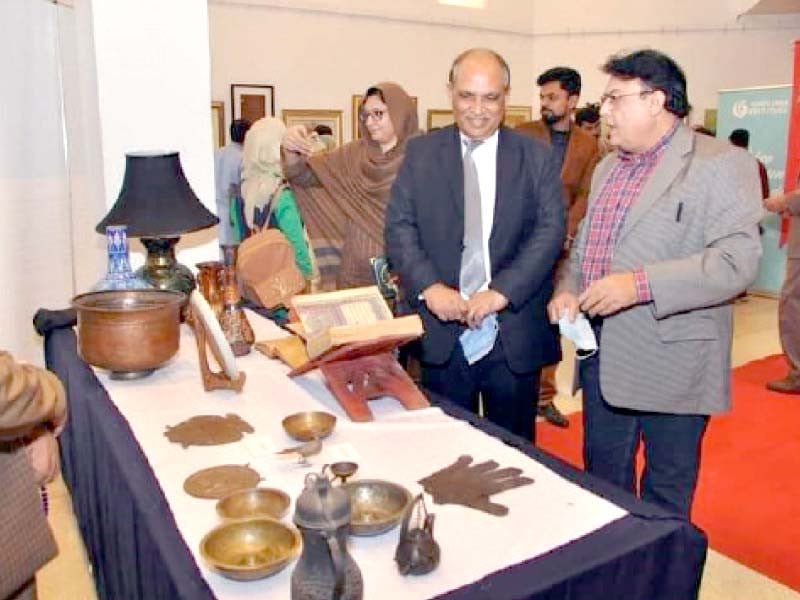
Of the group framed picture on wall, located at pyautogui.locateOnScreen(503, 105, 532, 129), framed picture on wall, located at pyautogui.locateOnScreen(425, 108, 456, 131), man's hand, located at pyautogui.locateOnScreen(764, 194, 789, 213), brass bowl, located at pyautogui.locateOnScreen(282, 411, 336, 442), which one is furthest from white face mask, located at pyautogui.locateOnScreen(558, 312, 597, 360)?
framed picture on wall, located at pyautogui.locateOnScreen(503, 105, 532, 129)

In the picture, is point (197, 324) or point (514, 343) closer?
point (197, 324)

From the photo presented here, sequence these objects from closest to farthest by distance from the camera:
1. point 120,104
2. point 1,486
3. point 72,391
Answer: point 1,486, point 72,391, point 120,104

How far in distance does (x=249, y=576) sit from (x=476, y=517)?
0.38 meters

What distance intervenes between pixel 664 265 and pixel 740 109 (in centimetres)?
593

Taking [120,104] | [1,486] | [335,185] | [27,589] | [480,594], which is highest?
[120,104]

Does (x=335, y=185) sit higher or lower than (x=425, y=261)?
higher

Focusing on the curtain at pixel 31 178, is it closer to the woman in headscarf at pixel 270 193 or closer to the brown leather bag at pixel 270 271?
the woman in headscarf at pixel 270 193

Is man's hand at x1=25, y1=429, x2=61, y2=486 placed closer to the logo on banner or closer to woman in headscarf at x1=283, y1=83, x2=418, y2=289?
woman in headscarf at x1=283, y1=83, x2=418, y2=289

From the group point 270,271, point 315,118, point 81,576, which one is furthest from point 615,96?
point 315,118

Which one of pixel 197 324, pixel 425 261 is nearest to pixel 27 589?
pixel 197 324

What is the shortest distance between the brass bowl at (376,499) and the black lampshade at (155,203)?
137cm

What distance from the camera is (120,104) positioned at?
2957 millimetres

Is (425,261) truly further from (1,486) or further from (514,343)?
(1,486)

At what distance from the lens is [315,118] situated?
23.7ft
